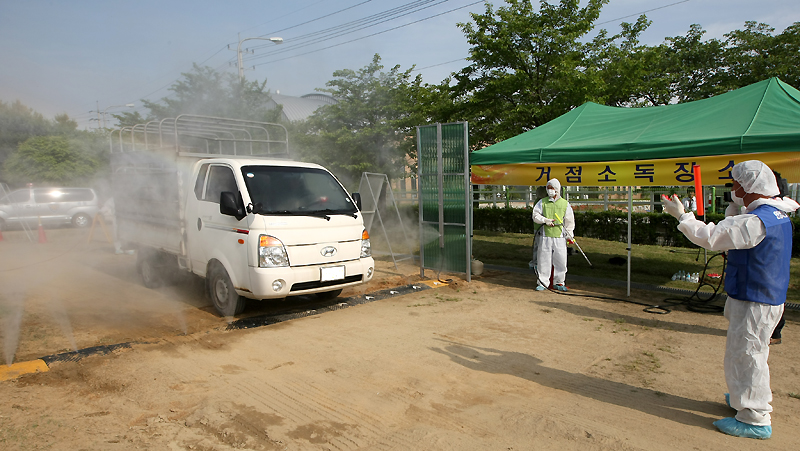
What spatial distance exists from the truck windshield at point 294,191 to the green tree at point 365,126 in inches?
364

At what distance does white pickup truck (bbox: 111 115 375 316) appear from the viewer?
248 inches

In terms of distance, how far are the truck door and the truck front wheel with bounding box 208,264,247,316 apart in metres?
0.18

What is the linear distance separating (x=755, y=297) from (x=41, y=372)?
617cm

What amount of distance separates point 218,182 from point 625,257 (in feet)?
29.9

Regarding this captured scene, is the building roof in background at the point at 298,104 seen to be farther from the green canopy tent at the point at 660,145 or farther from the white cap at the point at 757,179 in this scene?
the white cap at the point at 757,179

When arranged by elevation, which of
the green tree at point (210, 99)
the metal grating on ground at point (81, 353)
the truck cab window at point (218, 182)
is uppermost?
the green tree at point (210, 99)

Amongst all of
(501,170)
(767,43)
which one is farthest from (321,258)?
(767,43)

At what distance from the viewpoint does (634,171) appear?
7637 millimetres

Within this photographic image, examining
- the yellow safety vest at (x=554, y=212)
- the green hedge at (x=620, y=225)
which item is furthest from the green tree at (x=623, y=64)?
the yellow safety vest at (x=554, y=212)

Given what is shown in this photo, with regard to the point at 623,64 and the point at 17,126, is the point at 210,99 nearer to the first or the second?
the point at 17,126

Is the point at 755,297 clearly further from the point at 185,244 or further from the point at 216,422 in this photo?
the point at 185,244

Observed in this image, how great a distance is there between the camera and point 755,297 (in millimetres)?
3635

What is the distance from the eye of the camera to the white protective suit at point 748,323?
359cm

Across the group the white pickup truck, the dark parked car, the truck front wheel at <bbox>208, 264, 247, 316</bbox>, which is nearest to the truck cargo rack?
the white pickup truck
